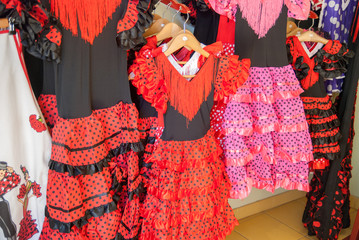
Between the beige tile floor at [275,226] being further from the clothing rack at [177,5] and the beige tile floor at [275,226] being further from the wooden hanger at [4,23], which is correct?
the wooden hanger at [4,23]

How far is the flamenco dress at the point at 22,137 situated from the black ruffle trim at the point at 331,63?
1.31m

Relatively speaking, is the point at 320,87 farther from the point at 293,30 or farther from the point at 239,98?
the point at 239,98

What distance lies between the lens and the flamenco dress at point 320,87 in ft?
5.15

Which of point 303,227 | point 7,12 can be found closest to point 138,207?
point 7,12

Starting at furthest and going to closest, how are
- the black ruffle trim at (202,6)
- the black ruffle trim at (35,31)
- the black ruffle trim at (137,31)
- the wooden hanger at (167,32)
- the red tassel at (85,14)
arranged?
the black ruffle trim at (202,6) < the wooden hanger at (167,32) < the black ruffle trim at (137,31) < the red tassel at (85,14) < the black ruffle trim at (35,31)

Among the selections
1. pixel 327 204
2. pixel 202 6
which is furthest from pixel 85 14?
pixel 327 204

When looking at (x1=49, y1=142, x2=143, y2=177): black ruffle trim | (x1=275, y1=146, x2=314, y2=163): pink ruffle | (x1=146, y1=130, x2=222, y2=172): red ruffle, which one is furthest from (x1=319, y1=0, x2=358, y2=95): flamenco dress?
(x1=49, y1=142, x2=143, y2=177): black ruffle trim

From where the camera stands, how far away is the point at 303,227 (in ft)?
7.45

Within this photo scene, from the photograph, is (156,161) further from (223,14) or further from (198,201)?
(223,14)

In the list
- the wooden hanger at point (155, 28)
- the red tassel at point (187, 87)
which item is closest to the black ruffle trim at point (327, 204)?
the red tassel at point (187, 87)

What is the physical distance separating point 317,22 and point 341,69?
543 mm

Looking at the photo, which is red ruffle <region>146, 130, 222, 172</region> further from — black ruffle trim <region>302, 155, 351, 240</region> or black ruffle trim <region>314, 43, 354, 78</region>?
black ruffle trim <region>302, 155, 351, 240</region>

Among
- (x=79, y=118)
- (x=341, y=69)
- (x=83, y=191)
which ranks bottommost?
(x=83, y=191)

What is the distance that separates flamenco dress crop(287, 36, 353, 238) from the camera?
1.57 metres
